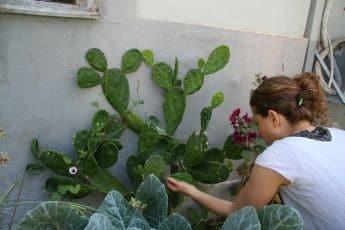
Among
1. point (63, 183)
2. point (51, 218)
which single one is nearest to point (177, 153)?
point (63, 183)

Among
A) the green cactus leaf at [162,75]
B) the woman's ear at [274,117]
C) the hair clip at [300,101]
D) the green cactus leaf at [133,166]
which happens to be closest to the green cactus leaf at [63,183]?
the green cactus leaf at [133,166]

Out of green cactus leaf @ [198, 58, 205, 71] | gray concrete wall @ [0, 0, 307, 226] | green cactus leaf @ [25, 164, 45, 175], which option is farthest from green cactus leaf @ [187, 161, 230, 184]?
green cactus leaf @ [25, 164, 45, 175]

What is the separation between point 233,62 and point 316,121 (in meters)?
1.23

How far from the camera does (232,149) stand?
3.19 m

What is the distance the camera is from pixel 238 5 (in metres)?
3.29

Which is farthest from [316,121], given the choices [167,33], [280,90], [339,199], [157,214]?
[167,33]

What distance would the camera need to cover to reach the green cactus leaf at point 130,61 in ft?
8.82

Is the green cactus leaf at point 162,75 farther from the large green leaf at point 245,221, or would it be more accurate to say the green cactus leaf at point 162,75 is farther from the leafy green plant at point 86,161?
the large green leaf at point 245,221

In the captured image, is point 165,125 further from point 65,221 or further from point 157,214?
point 65,221

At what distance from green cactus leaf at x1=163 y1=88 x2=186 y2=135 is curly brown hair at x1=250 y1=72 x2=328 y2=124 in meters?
0.80

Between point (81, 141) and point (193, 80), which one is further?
point (193, 80)

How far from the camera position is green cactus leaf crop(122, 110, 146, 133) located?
9.09 ft

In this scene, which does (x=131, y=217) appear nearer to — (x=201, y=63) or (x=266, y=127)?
(x=266, y=127)

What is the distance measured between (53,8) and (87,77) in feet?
1.40
